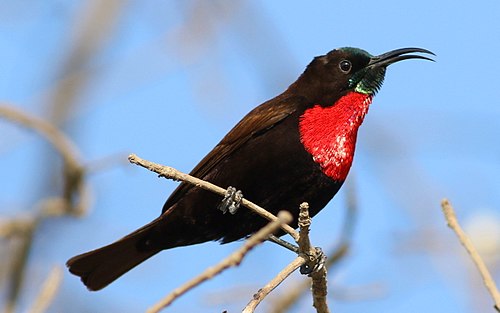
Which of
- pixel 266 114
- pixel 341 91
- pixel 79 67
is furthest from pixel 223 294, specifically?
pixel 79 67

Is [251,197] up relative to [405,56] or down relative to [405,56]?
down

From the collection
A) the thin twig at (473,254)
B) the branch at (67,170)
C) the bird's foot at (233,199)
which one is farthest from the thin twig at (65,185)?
the thin twig at (473,254)

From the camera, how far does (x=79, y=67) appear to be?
6.02 meters

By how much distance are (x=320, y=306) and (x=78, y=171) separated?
→ 2.00m

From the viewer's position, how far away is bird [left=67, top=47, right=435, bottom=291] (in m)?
4.50

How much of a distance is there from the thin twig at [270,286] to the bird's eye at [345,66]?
2.07 metres

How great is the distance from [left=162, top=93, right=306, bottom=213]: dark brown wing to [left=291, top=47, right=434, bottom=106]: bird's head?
178mm

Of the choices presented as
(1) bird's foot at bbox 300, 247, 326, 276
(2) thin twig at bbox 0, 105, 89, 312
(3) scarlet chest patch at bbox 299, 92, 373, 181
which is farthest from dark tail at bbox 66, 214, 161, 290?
(1) bird's foot at bbox 300, 247, 326, 276

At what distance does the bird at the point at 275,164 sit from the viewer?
14.8ft

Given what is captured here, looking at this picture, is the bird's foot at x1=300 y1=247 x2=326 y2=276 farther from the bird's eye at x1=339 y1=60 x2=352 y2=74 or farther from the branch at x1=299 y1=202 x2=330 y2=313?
the bird's eye at x1=339 y1=60 x2=352 y2=74

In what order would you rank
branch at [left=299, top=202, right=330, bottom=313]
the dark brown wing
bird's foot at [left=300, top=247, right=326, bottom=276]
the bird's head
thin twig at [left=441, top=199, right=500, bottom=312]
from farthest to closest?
1. the bird's head
2. the dark brown wing
3. bird's foot at [left=300, top=247, right=326, bottom=276]
4. branch at [left=299, top=202, right=330, bottom=313]
5. thin twig at [left=441, top=199, right=500, bottom=312]

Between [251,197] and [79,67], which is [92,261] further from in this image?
[79,67]

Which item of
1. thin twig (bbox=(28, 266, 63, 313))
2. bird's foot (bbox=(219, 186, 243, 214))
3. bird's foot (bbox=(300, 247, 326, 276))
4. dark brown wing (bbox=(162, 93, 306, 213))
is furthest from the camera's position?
dark brown wing (bbox=(162, 93, 306, 213))

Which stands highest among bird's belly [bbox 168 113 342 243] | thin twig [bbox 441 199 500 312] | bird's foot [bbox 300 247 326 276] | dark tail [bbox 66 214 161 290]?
dark tail [bbox 66 214 161 290]
